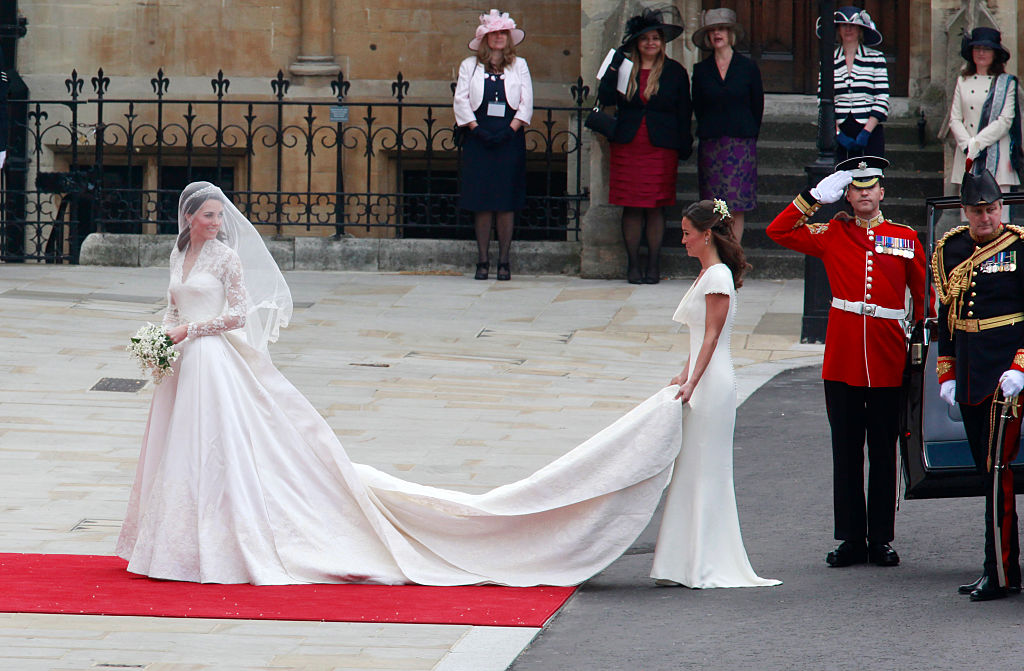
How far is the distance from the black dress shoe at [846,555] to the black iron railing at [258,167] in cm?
942

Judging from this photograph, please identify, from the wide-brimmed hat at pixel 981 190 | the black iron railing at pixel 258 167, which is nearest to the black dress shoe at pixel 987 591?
the wide-brimmed hat at pixel 981 190

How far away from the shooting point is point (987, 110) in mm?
14711

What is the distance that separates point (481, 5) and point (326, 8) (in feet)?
5.68

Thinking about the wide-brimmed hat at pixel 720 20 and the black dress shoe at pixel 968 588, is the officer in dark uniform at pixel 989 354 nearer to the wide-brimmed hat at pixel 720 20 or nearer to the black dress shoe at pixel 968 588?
the black dress shoe at pixel 968 588

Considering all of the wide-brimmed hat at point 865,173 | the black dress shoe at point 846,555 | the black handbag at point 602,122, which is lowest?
the black dress shoe at point 846,555

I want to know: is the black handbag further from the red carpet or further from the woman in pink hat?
the red carpet

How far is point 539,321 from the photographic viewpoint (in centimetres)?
1380

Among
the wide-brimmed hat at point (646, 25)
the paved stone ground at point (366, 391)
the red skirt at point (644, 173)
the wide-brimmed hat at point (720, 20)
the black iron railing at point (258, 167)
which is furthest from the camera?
the black iron railing at point (258, 167)

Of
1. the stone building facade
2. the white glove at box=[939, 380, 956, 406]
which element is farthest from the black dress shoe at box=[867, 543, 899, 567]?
the stone building facade

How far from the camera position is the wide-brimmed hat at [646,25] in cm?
1484

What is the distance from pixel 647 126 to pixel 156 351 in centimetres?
845

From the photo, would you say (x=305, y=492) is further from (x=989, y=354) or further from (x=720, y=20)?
(x=720, y=20)

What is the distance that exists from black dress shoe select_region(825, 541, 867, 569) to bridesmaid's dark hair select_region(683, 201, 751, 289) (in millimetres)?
1296

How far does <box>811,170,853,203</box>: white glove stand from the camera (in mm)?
7316
